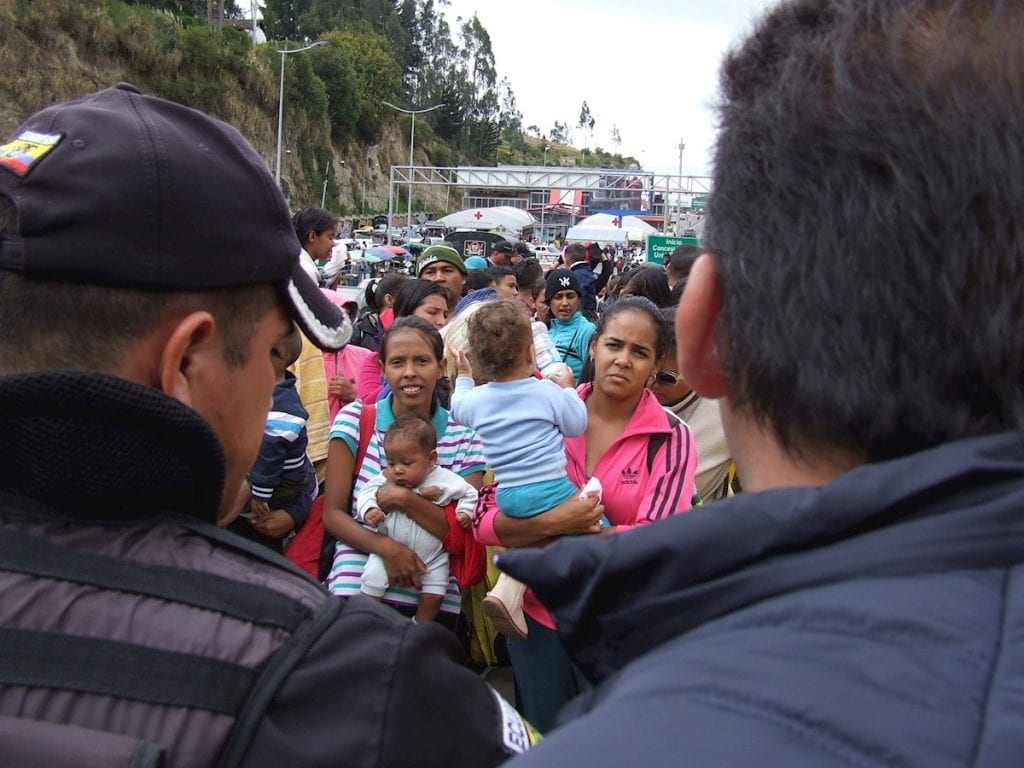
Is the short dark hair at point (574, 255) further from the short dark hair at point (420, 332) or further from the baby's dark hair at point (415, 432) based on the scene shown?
the baby's dark hair at point (415, 432)

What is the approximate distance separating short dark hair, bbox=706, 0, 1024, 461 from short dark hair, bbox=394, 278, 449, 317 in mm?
4487

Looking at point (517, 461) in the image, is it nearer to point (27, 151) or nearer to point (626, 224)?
point (27, 151)

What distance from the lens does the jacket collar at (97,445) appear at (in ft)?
3.31

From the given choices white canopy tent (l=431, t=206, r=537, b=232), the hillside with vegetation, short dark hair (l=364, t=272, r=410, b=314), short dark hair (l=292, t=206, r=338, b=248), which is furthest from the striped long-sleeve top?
white canopy tent (l=431, t=206, r=537, b=232)

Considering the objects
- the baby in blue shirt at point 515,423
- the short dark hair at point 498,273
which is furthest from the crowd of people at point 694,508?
the short dark hair at point 498,273

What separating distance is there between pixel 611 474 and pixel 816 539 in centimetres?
243

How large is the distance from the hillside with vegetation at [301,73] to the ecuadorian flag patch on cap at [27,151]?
29.3 m

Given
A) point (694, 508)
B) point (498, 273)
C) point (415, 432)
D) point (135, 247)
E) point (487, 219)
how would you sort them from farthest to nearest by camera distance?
point (487, 219)
point (498, 273)
point (415, 432)
point (135, 247)
point (694, 508)

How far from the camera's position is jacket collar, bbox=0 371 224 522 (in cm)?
101

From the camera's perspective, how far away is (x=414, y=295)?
536 centimetres

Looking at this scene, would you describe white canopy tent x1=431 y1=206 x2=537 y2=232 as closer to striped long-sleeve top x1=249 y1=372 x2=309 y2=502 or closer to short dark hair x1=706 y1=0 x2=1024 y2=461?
striped long-sleeve top x1=249 y1=372 x2=309 y2=502

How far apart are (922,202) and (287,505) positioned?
331cm

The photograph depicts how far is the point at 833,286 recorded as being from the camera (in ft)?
2.80

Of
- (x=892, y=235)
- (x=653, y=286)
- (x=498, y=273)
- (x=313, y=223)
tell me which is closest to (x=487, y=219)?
(x=498, y=273)
